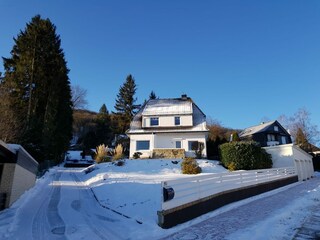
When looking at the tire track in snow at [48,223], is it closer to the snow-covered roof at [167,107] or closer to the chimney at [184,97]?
the snow-covered roof at [167,107]

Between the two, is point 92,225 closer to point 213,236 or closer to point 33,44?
point 213,236

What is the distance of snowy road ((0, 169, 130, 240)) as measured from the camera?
5918 mm

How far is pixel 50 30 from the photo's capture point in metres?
30.4

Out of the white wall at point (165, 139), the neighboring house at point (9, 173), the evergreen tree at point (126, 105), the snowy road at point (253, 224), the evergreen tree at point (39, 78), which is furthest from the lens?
the evergreen tree at point (126, 105)

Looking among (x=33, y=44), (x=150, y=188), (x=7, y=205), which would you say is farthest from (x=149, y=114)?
(x=7, y=205)

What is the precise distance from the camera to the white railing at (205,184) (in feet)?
22.8

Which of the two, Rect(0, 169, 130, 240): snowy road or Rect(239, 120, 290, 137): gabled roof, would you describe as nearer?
Rect(0, 169, 130, 240): snowy road

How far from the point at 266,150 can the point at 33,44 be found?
27.7m

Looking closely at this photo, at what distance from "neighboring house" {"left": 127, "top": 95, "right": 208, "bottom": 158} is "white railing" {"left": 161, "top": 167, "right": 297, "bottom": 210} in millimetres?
13319

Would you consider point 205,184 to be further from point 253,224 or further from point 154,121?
point 154,121

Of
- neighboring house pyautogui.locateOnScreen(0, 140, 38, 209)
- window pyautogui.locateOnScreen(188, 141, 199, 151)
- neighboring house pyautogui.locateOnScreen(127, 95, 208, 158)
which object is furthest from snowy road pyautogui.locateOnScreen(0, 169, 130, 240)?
window pyautogui.locateOnScreen(188, 141, 199, 151)

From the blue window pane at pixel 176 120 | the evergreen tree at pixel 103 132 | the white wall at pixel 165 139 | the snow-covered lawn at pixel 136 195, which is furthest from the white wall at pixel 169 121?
the evergreen tree at pixel 103 132

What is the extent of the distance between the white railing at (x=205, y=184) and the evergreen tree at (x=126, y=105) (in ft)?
124

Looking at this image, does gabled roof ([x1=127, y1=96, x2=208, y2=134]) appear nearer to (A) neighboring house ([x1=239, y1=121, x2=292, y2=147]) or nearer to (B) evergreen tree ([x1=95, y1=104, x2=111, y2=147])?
(A) neighboring house ([x1=239, y1=121, x2=292, y2=147])
